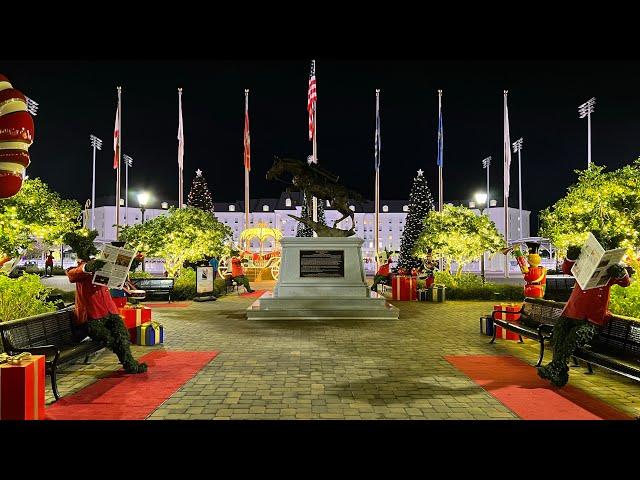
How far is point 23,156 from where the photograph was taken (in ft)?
24.7

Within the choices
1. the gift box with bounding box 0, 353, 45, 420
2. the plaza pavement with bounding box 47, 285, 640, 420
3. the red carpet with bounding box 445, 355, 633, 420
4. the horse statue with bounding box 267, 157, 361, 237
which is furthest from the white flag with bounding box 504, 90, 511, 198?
the gift box with bounding box 0, 353, 45, 420

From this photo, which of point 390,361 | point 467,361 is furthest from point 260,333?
point 467,361

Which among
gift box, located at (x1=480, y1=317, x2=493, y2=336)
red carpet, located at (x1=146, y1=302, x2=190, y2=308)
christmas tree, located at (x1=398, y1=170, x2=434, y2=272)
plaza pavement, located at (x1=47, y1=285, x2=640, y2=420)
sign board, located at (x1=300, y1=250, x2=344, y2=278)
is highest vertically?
christmas tree, located at (x1=398, y1=170, x2=434, y2=272)

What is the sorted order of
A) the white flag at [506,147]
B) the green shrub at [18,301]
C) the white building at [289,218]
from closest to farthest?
1. the green shrub at [18,301]
2. the white flag at [506,147]
3. the white building at [289,218]

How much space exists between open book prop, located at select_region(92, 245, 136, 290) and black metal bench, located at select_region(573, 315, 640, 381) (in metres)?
7.13

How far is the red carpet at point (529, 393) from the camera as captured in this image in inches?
231

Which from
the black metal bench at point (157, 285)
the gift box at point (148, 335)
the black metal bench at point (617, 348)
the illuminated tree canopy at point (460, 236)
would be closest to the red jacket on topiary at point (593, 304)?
the black metal bench at point (617, 348)

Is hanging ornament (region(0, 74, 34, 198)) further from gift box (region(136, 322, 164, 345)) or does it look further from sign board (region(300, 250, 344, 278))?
sign board (region(300, 250, 344, 278))

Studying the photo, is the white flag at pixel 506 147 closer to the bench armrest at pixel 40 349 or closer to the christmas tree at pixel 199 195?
the bench armrest at pixel 40 349

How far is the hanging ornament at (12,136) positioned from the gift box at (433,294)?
15.5 meters

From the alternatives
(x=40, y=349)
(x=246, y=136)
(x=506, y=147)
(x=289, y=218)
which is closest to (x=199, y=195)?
(x=246, y=136)

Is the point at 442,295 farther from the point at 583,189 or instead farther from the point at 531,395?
the point at 531,395

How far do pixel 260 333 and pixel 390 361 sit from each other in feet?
13.4

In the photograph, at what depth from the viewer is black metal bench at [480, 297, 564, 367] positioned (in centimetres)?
864
